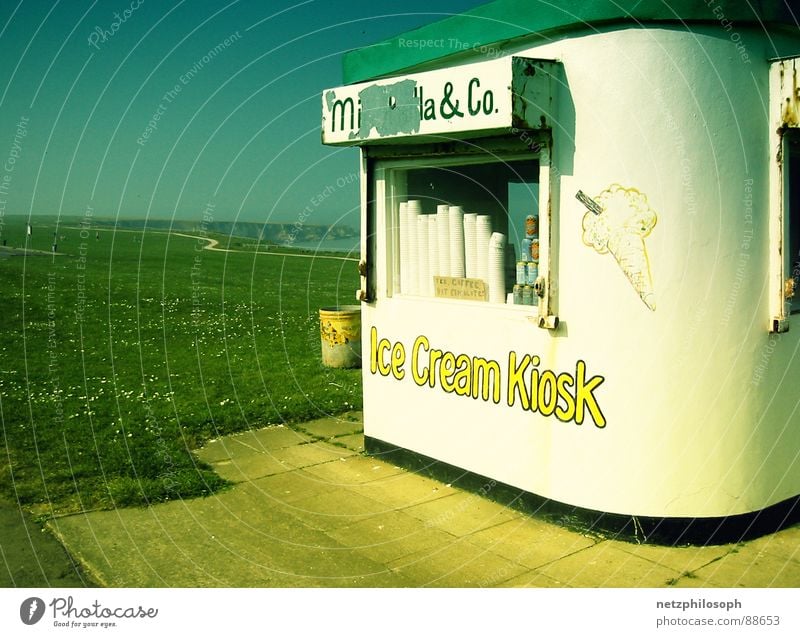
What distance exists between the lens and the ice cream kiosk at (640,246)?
17.7 feet

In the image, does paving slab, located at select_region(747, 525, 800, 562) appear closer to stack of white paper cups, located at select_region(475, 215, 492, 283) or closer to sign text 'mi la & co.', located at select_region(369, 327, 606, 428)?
sign text 'mi la & co.', located at select_region(369, 327, 606, 428)

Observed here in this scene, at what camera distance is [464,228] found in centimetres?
698

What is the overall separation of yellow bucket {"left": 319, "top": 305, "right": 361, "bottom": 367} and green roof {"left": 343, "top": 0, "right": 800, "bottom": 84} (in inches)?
207

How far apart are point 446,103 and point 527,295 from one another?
1490 millimetres

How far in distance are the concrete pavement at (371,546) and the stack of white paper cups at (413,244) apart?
5.45 feet

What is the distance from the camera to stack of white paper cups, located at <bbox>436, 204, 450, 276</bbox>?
7.11 m

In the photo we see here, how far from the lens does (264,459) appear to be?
7781 millimetres

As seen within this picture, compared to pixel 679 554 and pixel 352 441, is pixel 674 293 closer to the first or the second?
pixel 679 554

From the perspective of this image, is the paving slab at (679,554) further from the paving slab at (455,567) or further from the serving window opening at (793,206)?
the serving window opening at (793,206)

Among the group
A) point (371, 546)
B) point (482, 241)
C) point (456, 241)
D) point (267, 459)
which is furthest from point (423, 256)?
point (371, 546)

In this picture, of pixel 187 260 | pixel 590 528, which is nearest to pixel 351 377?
pixel 590 528

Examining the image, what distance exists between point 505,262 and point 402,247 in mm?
1163

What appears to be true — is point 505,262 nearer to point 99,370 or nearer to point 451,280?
point 451,280

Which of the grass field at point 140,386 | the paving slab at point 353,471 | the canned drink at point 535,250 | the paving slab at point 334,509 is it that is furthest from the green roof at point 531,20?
the paving slab at point 334,509
